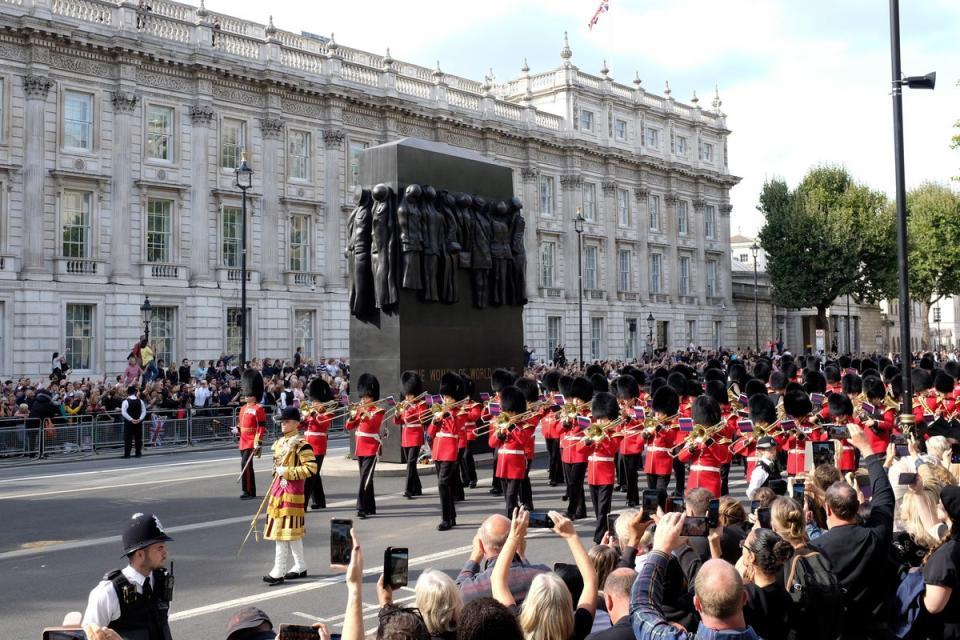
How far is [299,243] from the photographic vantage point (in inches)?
1544

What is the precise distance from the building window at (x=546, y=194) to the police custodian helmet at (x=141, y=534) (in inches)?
1837

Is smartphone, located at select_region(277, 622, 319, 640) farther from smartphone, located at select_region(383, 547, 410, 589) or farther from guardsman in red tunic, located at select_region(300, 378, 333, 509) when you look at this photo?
guardsman in red tunic, located at select_region(300, 378, 333, 509)

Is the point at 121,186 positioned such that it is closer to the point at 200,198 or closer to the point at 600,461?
the point at 200,198

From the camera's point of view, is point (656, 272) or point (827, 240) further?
point (656, 272)

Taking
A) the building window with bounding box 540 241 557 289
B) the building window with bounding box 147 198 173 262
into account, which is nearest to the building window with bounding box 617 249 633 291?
the building window with bounding box 540 241 557 289

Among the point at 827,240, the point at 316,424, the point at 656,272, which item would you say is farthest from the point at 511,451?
the point at 827,240

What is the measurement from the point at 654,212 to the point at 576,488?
159 feet

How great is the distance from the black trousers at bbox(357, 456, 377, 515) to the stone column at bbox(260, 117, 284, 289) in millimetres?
25280

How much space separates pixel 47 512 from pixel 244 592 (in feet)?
21.1

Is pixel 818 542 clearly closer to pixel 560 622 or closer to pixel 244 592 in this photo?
pixel 560 622

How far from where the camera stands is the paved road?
8.85m

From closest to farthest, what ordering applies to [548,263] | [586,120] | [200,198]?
[200,198], [548,263], [586,120]

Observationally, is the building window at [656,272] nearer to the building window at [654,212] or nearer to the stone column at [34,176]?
the building window at [654,212]

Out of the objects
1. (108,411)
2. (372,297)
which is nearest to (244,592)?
(372,297)
